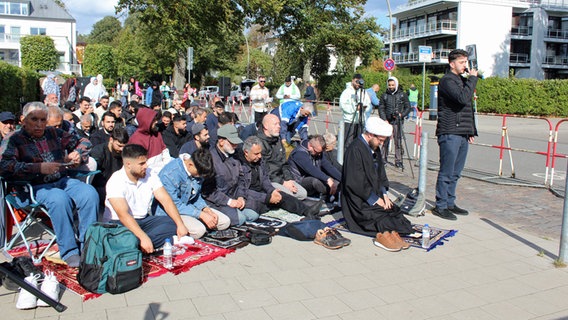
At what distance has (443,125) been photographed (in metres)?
7.27

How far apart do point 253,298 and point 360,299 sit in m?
0.93

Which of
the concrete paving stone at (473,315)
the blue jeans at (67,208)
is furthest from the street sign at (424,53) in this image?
the blue jeans at (67,208)

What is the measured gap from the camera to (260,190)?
7.20 metres

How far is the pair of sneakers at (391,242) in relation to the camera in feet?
19.0

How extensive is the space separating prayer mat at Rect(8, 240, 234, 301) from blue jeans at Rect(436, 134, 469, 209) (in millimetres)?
3344

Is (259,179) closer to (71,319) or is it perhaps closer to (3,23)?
(71,319)

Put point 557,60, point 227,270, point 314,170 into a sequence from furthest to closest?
point 557,60, point 314,170, point 227,270

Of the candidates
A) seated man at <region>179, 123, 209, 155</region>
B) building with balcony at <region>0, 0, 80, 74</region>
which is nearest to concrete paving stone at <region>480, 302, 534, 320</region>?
seated man at <region>179, 123, 209, 155</region>

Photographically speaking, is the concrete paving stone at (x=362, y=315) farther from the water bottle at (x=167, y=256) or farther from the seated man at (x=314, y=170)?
the seated man at (x=314, y=170)

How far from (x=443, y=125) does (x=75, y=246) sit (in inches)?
197

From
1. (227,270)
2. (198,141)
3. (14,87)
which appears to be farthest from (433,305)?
(14,87)

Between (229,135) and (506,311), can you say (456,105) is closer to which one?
(229,135)

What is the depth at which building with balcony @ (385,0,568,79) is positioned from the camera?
183 ft

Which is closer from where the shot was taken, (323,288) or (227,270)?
(323,288)
